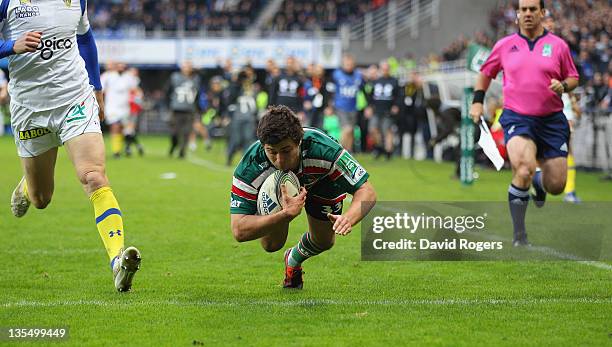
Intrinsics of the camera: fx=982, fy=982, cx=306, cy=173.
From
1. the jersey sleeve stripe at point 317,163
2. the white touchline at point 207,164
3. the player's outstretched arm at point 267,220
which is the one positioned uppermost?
the jersey sleeve stripe at point 317,163

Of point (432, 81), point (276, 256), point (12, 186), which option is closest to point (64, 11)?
point (276, 256)

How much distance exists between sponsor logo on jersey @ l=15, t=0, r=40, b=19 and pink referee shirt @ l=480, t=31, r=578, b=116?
14.1ft

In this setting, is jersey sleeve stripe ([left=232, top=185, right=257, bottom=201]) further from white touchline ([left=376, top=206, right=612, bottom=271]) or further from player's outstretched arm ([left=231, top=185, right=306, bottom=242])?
white touchline ([left=376, top=206, right=612, bottom=271])

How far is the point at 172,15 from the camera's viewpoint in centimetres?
4450

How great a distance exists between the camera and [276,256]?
873 centimetres

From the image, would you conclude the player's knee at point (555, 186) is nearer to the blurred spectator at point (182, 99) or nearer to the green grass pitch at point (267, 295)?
the green grass pitch at point (267, 295)

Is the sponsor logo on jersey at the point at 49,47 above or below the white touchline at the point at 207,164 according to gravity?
above

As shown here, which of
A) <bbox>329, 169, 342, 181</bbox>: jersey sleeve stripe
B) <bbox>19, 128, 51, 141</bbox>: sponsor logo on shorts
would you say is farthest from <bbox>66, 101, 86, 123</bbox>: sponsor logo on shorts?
<bbox>329, 169, 342, 181</bbox>: jersey sleeve stripe

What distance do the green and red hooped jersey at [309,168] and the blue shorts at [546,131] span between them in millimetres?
3000

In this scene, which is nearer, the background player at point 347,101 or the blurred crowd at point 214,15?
the background player at point 347,101

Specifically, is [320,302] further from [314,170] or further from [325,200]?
[314,170]

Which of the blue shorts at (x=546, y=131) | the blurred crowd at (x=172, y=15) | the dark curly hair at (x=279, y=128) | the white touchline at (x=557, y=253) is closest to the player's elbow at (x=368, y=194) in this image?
the dark curly hair at (x=279, y=128)

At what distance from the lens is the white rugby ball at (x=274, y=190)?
6.09m

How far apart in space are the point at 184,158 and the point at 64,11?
18.0 m
